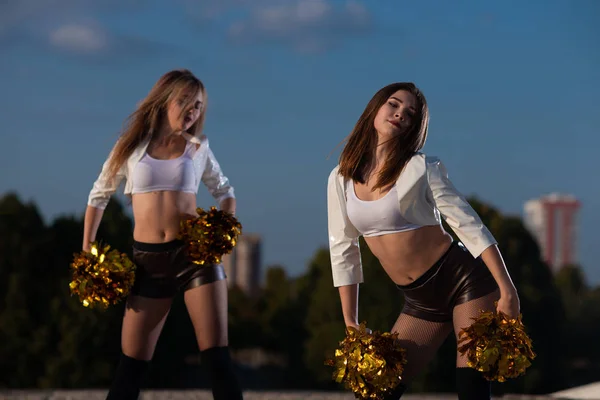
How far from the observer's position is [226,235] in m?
6.18

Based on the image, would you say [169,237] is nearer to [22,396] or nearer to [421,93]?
[421,93]

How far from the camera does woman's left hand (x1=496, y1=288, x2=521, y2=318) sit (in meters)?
4.64

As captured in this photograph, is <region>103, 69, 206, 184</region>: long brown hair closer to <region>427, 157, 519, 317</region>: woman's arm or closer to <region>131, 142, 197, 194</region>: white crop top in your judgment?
<region>131, 142, 197, 194</region>: white crop top

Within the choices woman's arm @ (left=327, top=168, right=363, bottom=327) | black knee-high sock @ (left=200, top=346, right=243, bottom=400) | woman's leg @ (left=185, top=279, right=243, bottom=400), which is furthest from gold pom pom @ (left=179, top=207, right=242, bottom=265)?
woman's arm @ (left=327, top=168, right=363, bottom=327)

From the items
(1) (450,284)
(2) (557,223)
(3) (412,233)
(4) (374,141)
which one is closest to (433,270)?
(1) (450,284)

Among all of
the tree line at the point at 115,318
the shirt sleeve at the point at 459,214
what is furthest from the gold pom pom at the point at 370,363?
the tree line at the point at 115,318

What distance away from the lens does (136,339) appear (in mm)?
6055

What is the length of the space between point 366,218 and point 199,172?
1816 millimetres

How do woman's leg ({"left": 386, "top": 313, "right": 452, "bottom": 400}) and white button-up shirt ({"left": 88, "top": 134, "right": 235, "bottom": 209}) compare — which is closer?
woman's leg ({"left": 386, "top": 313, "right": 452, "bottom": 400})

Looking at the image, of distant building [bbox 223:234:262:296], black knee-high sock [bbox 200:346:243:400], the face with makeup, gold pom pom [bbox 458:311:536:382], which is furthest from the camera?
distant building [bbox 223:234:262:296]

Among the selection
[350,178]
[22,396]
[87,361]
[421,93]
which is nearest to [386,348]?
[350,178]

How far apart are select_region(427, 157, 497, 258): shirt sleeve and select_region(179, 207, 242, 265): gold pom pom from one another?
1843 millimetres

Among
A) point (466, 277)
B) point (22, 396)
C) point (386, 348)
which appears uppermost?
point (466, 277)

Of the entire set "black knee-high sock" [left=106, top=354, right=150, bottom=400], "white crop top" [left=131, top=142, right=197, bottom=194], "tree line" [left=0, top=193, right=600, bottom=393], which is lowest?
"tree line" [left=0, top=193, right=600, bottom=393]
